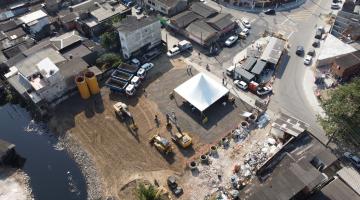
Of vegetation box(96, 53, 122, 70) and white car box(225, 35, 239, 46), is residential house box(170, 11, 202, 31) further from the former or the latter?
vegetation box(96, 53, 122, 70)

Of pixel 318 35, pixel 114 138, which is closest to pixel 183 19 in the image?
pixel 318 35

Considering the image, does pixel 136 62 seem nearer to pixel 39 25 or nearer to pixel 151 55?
pixel 151 55

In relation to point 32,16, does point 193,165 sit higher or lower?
lower

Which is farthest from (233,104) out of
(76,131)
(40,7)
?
(40,7)

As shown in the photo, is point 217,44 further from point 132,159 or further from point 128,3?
point 132,159

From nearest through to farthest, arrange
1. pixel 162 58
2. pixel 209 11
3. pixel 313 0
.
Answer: pixel 162 58
pixel 209 11
pixel 313 0

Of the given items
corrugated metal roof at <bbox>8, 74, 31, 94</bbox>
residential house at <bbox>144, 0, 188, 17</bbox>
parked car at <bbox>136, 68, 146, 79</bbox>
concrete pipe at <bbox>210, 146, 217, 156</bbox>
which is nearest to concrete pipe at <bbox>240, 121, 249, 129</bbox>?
concrete pipe at <bbox>210, 146, 217, 156</bbox>
